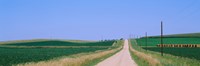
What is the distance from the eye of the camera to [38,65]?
32812 millimetres

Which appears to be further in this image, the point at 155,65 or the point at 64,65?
the point at 155,65

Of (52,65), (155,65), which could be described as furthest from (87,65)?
(52,65)

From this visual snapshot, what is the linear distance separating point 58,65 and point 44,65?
63.9 inches

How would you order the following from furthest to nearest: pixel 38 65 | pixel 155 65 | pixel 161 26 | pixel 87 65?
pixel 161 26
pixel 87 65
pixel 155 65
pixel 38 65

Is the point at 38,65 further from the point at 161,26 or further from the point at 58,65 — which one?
the point at 161,26

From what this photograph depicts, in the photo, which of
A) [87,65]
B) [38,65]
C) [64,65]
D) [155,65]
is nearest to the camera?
[38,65]

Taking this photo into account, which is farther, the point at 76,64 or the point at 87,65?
the point at 87,65

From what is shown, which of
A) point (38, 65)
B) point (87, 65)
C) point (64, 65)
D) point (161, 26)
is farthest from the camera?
point (161, 26)

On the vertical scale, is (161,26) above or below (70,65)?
above

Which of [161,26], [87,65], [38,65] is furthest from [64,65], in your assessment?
[161,26]

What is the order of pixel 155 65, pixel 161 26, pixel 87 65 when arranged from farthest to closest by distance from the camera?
pixel 161 26
pixel 87 65
pixel 155 65

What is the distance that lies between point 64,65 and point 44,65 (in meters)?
2.92

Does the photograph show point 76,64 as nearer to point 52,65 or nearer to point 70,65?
point 70,65

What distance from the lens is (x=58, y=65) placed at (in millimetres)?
34844
